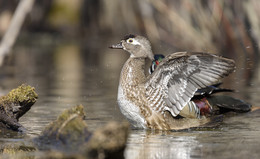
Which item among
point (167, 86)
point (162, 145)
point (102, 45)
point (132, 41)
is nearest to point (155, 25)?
point (102, 45)

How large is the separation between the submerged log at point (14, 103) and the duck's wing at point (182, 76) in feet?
4.81

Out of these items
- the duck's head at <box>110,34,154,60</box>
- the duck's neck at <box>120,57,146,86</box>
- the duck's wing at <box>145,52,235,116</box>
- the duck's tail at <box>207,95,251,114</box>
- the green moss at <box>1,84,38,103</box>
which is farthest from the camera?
the duck's tail at <box>207,95,251,114</box>

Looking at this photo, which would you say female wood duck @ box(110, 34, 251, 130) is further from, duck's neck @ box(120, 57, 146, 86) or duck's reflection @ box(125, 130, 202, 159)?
duck's reflection @ box(125, 130, 202, 159)

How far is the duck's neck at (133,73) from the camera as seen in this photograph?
7.19 meters

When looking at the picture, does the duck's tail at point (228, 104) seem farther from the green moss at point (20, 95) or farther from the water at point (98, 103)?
the green moss at point (20, 95)

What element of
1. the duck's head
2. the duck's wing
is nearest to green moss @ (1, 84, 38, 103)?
the duck's wing

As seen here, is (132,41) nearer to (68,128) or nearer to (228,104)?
(228,104)

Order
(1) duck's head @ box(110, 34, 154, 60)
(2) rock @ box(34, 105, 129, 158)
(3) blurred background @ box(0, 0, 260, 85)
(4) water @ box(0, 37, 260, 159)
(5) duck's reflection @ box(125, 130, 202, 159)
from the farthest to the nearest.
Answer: (3) blurred background @ box(0, 0, 260, 85) → (1) duck's head @ box(110, 34, 154, 60) → (4) water @ box(0, 37, 260, 159) → (5) duck's reflection @ box(125, 130, 202, 159) → (2) rock @ box(34, 105, 129, 158)

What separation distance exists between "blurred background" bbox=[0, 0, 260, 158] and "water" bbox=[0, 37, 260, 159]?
15mm

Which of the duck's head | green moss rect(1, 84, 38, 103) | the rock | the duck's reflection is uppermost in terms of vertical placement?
the duck's head

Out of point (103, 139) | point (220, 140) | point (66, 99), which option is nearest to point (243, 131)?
point (220, 140)

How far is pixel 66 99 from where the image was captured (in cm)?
905

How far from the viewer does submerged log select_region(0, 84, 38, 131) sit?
6.47 meters

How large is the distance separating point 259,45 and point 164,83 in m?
7.25
